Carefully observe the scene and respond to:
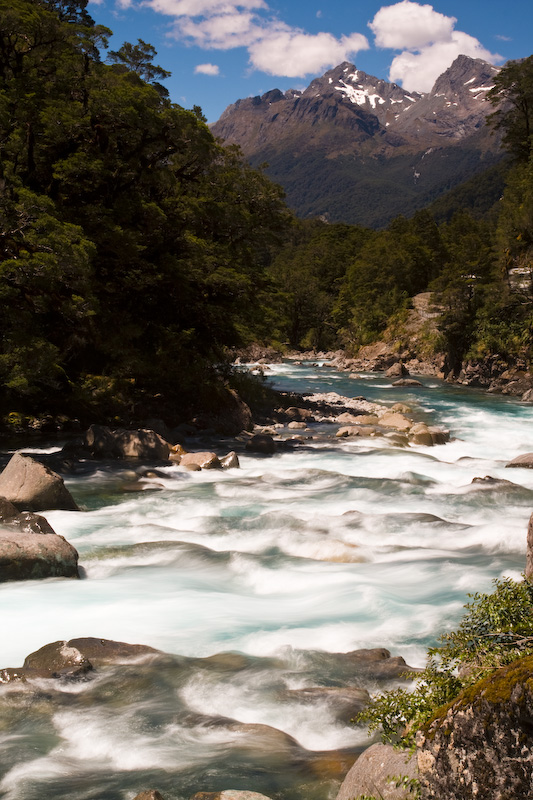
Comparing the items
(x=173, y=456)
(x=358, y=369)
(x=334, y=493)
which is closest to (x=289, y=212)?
(x=173, y=456)

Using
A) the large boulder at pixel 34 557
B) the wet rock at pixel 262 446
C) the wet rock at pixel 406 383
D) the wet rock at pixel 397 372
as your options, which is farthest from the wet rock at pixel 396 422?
the wet rock at pixel 397 372

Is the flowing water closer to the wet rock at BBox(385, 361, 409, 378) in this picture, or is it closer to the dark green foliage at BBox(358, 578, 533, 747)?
the dark green foliage at BBox(358, 578, 533, 747)

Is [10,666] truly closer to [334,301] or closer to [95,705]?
[95,705]

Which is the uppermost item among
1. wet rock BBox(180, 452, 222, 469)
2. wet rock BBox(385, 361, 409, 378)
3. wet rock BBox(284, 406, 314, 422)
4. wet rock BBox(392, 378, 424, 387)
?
wet rock BBox(385, 361, 409, 378)

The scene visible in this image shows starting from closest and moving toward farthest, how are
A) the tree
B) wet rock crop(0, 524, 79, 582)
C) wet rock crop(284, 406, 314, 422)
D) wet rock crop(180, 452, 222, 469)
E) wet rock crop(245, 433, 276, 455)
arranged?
1. wet rock crop(0, 524, 79, 582)
2. wet rock crop(180, 452, 222, 469)
3. wet rock crop(245, 433, 276, 455)
4. wet rock crop(284, 406, 314, 422)
5. the tree

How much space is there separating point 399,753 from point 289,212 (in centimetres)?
2382

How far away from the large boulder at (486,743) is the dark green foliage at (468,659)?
28 cm

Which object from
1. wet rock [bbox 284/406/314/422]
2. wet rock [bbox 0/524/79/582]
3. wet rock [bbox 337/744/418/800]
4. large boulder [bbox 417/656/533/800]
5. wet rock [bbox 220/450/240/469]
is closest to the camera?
large boulder [bbox 417/656/533/800]

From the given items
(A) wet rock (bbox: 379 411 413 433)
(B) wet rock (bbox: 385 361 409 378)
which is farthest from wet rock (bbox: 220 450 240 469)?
(B) wet rock (bbox: 385 361 409 378)

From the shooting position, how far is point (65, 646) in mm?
7270

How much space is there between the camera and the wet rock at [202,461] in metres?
18.3

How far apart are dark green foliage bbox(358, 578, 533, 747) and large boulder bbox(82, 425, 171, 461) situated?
1437 cm

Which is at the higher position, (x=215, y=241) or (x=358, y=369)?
(x=215, y=241)

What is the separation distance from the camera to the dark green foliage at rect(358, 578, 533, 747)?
4332mm
